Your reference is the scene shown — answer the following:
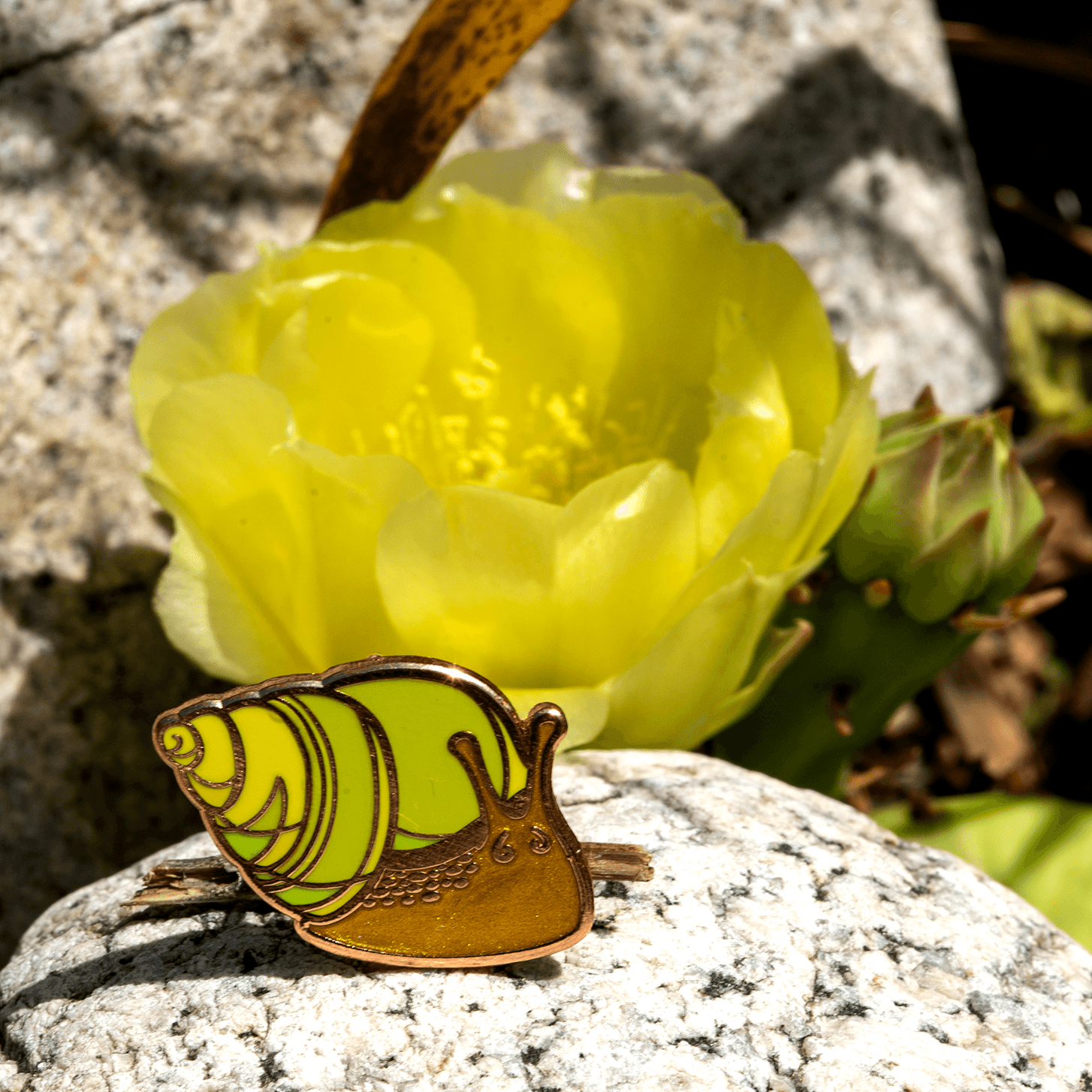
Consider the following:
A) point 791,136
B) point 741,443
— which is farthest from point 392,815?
point 791,136

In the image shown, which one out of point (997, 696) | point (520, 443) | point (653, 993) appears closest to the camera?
point (653, 993)

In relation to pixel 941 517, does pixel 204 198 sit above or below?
above

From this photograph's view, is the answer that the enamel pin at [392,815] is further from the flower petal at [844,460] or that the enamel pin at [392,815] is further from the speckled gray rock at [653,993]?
the flower petal at [844,460]

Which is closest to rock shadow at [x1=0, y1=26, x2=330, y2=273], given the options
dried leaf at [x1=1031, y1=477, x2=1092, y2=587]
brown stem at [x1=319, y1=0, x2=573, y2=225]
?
brown stem at [x1=319, y1=0, x2=573, y2=225]

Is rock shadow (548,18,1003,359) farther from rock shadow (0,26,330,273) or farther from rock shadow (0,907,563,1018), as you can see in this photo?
rock shadow (0,907,563,1018)

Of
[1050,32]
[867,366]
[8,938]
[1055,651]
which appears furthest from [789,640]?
[1050,32]

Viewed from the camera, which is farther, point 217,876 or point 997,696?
point 997,696

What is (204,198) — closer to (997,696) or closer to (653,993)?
(653,993)
